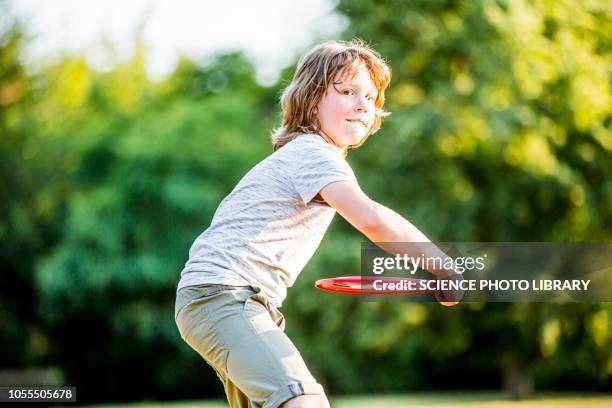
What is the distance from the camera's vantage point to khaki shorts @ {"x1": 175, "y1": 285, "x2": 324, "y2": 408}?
2.75 m

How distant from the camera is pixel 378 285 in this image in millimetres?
3420

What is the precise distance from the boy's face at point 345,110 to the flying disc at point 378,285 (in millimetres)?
521

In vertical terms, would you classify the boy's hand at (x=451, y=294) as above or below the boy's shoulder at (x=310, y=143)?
below

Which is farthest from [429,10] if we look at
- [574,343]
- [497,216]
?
[574,343]

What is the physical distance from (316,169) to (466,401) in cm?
1777

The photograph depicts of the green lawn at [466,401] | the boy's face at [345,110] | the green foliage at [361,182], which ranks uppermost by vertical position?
the boy's face at [345,110]

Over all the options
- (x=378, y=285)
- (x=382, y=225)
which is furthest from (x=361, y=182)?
(x=382, y=225)

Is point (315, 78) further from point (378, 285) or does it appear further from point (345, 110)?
point (378, 285)

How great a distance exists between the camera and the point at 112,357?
84.8 ft

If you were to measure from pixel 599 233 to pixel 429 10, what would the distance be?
5.40m

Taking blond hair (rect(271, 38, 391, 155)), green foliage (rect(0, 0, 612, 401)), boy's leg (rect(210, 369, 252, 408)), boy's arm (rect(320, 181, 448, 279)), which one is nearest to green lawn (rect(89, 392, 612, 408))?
green foliage (rect(0, 0, 612, 401))

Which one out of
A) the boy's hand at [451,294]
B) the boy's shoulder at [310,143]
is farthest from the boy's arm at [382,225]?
the boy's shoulder at [310,143]

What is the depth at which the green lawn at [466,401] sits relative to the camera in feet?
59.5

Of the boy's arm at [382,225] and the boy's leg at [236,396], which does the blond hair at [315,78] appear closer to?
the boy's arm at [382,225]
